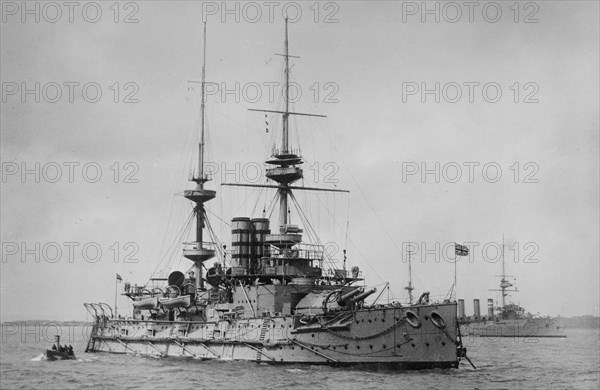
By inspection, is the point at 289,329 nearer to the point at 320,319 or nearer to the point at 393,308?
the point at 320,319

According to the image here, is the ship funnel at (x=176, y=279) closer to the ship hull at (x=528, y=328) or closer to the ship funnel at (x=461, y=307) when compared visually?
the ship hull at (x=528, y=328)

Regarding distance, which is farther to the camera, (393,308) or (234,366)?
(234,366)

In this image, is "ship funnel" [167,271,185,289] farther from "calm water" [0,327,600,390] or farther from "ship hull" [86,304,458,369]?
"ship hull" [86,304,458,369]

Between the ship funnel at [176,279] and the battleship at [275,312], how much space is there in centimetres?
6

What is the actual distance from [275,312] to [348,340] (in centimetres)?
449

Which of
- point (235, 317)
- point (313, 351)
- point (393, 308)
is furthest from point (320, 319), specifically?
point (235, 317)

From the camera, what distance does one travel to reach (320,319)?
95.8 ft

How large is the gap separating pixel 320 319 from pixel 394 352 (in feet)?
11.2

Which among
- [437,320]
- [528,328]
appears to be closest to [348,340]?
[437,320]

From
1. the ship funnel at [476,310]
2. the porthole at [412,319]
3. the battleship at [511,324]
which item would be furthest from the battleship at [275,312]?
the ship funnel at [476,310]

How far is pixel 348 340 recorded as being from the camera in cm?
2845

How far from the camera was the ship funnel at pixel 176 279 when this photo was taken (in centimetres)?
3984

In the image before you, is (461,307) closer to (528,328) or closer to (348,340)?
(528,328)

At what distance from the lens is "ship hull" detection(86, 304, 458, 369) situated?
27734 mm
